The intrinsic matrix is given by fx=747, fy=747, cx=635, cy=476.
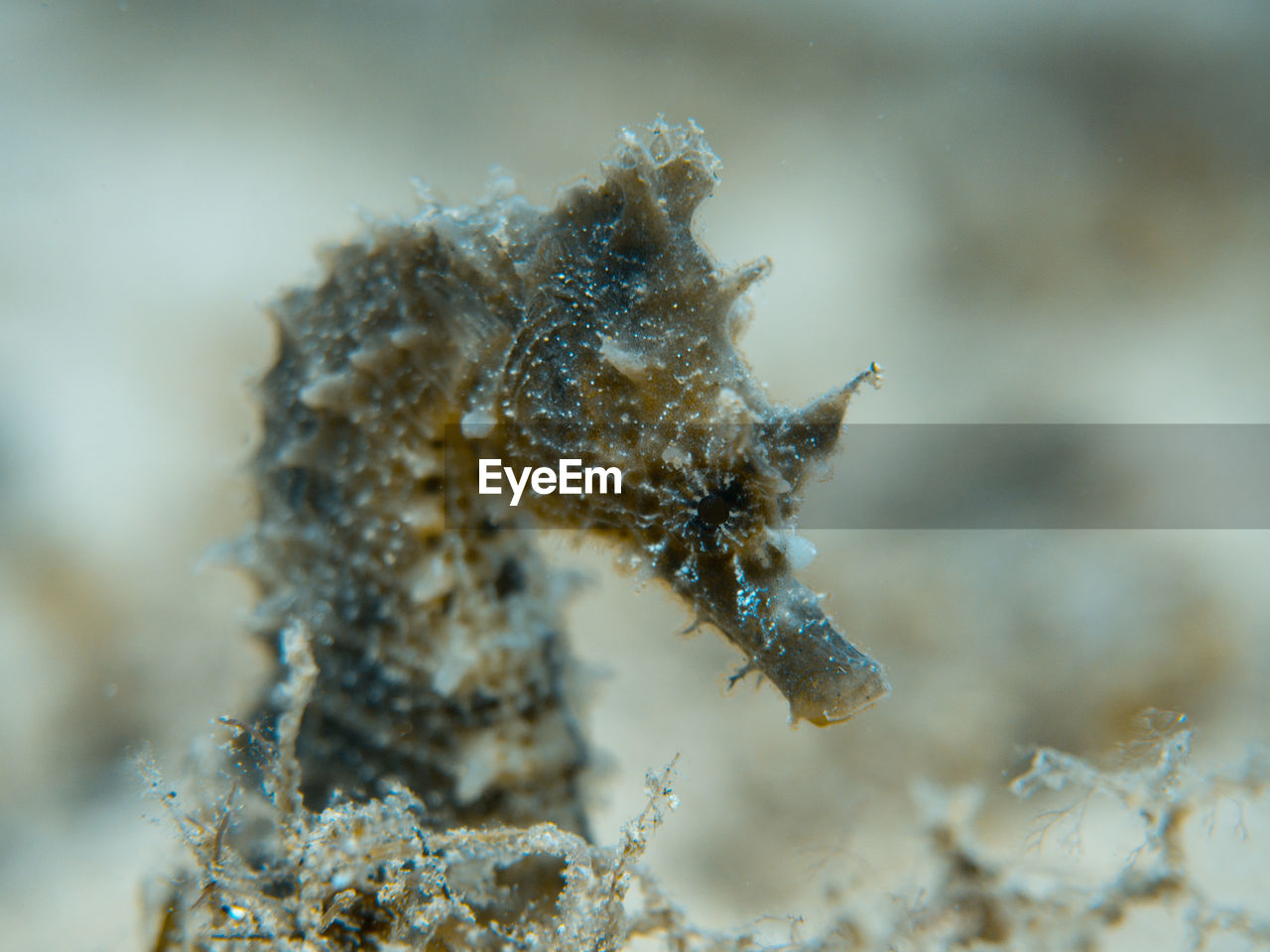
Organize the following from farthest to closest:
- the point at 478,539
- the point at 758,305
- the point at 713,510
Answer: the point at 758,305, the point at 478,539, the point at 713,510

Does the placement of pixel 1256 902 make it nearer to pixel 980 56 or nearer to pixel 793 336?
pixel 793 336

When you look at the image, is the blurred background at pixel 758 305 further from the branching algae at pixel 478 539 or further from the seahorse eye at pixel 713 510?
the seahorse eye at pixel 713 510

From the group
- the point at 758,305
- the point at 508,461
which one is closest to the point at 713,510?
the point at 508,461

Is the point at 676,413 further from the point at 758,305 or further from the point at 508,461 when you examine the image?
the point at 758,305

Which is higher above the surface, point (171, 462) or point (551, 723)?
point (171, 462)

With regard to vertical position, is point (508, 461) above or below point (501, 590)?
above

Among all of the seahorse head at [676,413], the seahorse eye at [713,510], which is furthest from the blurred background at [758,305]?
the seahorse eye at [713,510]

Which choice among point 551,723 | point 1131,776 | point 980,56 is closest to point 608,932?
point 551,723
